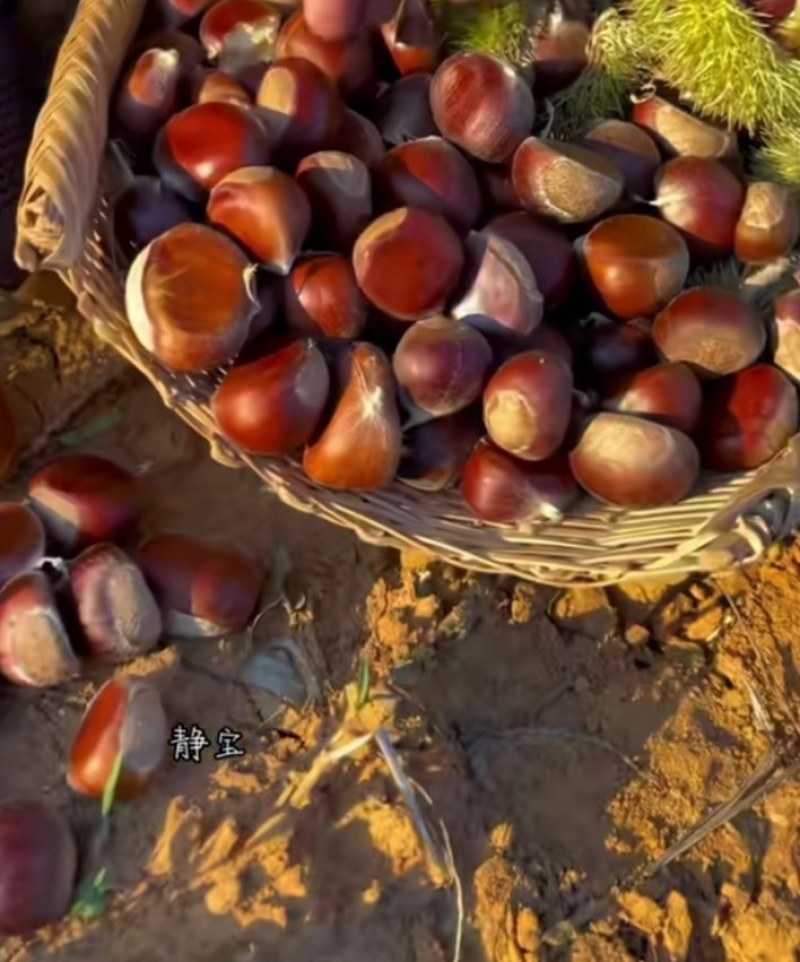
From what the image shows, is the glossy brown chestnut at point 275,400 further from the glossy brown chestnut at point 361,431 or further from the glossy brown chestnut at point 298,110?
the glossy brown chestnut at point 298,110

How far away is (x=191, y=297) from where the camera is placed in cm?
125

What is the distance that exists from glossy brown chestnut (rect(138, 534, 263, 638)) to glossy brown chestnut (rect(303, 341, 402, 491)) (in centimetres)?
→ 16

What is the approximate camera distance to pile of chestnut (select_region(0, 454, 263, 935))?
1.23 metres

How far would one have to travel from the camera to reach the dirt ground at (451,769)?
1.26 meters

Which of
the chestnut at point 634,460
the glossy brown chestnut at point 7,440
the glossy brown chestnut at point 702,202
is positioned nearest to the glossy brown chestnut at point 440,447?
the chestnut at point 634,460

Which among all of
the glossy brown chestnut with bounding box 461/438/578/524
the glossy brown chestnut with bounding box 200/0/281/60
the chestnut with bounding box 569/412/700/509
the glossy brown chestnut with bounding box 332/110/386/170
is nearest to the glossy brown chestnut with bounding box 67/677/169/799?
the glossy brown chestnut with bounding box 461/438/578/524

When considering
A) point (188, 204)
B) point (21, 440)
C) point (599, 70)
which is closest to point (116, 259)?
point (188, 204)

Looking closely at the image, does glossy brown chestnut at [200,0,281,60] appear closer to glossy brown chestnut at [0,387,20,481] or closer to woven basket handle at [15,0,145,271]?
woven basket handle at [15,0,145,271]

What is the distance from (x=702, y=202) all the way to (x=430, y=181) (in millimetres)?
292

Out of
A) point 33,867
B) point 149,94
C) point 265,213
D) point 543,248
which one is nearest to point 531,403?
point 543,248

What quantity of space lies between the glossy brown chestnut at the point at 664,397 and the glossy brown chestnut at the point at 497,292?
116 mm

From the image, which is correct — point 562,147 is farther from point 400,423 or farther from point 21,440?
point 21,440

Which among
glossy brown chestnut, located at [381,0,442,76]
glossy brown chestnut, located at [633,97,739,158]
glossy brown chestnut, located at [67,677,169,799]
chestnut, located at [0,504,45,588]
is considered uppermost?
glossy brown chestnut, located at [381,0,442,76]

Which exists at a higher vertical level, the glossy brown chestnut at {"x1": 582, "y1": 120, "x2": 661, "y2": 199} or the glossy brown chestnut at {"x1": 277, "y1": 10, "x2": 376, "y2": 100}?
the glossy brown chestnut at {"x1": 277, "y1": 10, "x2": 376, "y2": 100}
